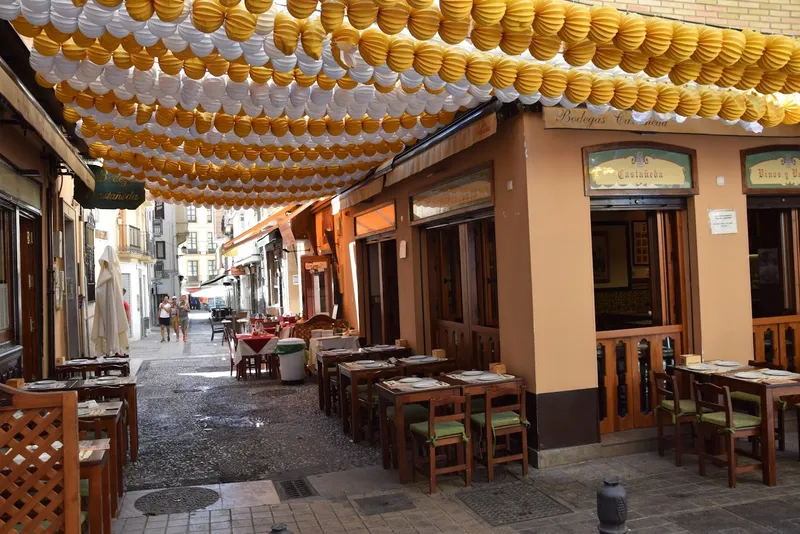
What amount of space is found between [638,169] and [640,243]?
433 cm

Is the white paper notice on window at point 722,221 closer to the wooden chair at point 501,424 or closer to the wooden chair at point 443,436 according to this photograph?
the wooden chair at point 501,424

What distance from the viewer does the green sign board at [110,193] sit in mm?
9648

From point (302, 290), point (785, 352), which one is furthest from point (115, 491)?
point (302, 290)

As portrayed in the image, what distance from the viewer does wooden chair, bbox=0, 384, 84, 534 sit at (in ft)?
11.9

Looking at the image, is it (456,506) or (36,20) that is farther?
(456,506)

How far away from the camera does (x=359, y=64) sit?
4.63m

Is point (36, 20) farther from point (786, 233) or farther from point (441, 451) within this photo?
point (786, 233)

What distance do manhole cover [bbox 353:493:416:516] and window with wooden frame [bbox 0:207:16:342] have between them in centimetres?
463

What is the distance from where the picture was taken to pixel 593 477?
589cm

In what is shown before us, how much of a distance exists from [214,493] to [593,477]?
3.36m

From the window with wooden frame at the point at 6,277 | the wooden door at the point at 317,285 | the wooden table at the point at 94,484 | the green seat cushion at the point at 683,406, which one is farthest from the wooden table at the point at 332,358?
the wooden door at the point at 317,285

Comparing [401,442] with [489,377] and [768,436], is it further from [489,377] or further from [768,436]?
[768,436]

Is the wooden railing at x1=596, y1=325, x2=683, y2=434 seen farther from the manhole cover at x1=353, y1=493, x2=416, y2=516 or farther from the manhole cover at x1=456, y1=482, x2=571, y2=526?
the manhole cover at x1=353, y1=493, x2=416, y2=516

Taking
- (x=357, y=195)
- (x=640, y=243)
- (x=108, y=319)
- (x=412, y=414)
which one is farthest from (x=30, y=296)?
(x=640, y=243)
